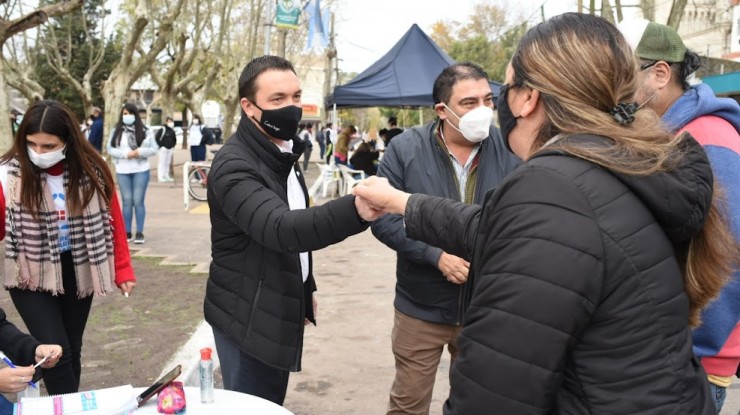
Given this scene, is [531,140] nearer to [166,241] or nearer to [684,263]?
[684,263]

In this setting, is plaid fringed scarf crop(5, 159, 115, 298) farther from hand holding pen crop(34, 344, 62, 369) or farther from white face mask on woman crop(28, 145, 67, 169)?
hand holding pen crop(34, 344, 62, 369)

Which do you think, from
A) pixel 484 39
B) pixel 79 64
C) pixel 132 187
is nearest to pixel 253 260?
pixel 132 187

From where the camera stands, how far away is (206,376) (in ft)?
7.87

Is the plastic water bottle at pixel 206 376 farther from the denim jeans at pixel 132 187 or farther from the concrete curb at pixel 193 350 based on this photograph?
the denim jeans at pixel 132 187

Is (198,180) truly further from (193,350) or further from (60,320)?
(60,320)

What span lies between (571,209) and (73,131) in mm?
2834

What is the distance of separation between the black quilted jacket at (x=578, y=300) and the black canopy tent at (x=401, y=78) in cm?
1087

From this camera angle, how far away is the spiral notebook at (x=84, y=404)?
224 cm

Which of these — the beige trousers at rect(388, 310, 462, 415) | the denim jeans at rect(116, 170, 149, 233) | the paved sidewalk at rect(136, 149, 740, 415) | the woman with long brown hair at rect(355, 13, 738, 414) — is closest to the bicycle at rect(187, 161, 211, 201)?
the paved sidewalk at rect(136, 149, 740, 415)

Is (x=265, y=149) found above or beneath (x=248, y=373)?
above

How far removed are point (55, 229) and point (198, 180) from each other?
13.4 metres

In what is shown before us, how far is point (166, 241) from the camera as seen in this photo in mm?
9602

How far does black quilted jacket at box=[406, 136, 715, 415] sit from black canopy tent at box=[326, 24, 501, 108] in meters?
10.9

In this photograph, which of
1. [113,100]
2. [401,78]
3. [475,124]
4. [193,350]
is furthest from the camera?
[113,100]
